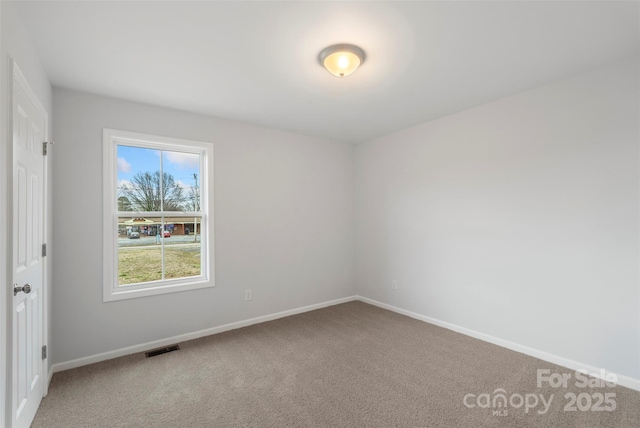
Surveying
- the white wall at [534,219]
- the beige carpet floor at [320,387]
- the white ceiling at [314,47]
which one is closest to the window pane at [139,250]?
the beige carpet floor at [320,387]

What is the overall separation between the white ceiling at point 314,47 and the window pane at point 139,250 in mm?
1293

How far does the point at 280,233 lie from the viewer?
13.3ft

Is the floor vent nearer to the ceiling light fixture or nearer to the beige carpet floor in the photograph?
the beige carpet floor

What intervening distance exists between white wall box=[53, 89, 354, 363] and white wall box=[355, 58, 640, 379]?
1058mm

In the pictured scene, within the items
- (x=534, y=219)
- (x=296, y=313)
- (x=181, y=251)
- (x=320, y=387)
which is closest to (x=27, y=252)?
(x=181, y=251)

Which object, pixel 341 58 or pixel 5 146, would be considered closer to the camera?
pixel 5 146

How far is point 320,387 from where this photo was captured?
2342 millimetres

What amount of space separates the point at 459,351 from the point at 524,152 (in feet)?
6.79

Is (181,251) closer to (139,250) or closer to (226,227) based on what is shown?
(139,250)

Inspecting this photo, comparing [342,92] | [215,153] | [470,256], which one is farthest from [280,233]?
[470,256]

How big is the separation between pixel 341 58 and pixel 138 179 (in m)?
2.46

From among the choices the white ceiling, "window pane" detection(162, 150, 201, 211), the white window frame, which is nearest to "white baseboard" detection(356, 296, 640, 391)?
the white ceiling

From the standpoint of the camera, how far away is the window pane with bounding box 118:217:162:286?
304 centimetres

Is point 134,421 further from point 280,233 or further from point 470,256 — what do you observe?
point 470,256
